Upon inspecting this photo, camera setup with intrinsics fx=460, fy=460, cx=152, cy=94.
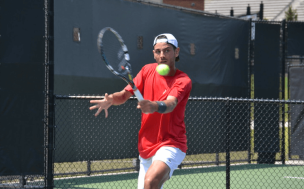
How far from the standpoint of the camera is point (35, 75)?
5.91 meters

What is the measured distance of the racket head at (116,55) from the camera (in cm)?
364

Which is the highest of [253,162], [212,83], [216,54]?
[216,54]

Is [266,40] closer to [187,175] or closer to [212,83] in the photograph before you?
[212,83]

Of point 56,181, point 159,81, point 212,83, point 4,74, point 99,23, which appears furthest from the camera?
point 212,83

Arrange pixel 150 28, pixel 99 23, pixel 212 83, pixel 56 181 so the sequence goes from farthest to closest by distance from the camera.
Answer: pixel 212 83
pixel 150 28
pixel 99 23
pixel 56 181

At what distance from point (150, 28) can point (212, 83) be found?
1.91 metres

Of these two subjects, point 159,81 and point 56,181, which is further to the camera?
point 56,181

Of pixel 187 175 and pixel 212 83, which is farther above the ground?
pixel 212 83

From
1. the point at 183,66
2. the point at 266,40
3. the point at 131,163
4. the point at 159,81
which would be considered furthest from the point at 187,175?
the point at 159,81

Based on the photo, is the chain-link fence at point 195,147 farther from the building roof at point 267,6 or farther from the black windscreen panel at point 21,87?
the building roof at point 267,6

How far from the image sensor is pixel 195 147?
8.96 meters

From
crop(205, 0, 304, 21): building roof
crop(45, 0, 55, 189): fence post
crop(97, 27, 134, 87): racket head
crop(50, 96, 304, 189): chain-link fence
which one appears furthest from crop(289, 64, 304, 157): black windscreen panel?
crop(205, 0, 304, 21): building roof

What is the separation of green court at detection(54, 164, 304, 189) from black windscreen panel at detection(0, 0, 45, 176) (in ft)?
3.90

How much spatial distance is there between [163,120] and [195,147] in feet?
17.2
